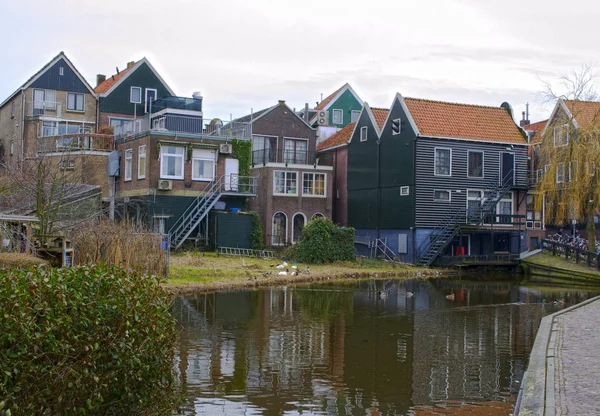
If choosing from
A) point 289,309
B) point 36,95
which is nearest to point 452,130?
point 289,309

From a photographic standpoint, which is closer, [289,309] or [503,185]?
[289,309]

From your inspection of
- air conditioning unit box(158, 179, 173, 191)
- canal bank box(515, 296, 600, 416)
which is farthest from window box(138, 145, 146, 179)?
canal bank box(515, 296, 600, 416)

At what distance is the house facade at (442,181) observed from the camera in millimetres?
44156

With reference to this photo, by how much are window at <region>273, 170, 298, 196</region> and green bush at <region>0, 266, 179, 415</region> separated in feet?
126

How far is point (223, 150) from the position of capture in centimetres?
4481

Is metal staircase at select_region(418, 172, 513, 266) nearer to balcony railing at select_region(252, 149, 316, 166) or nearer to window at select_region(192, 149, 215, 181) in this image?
balcony railing at select_region(252, 149, 316, 166)

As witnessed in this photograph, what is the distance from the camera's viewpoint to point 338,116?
63156 mm

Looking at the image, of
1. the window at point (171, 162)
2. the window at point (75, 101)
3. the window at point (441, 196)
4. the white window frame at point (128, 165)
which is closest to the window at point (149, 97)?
the window at point (75, 101)

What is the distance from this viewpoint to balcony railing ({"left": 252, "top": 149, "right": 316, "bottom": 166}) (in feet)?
168

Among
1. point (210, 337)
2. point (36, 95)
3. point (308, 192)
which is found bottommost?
point (210, 337)

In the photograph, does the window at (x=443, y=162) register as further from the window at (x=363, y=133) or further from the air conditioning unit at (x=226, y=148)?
the air conditioning unit at (x=226, y=148)

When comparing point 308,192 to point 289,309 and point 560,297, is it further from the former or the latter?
point 289,309

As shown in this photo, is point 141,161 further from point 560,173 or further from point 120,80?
point 560,173

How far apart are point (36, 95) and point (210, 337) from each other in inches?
1712
